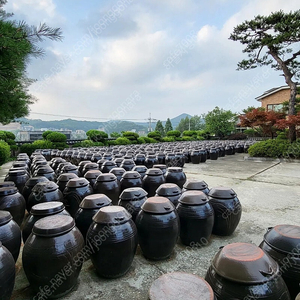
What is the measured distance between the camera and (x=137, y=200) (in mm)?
3205

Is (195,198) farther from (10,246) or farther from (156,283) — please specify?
(10,246)

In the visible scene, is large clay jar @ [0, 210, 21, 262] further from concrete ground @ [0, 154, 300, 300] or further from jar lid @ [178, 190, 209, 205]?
jar lid @ [178, 190, 209, 205]

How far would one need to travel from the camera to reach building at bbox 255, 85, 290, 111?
25969 millimetres

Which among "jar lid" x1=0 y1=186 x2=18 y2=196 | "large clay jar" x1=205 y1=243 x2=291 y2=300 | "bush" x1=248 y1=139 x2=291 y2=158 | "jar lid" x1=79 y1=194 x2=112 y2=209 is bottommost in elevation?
"bush" x1=248 y1=139 x2=291 y2=158

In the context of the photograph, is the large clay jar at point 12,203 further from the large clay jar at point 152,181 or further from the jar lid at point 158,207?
the large clay jar at point 152,181

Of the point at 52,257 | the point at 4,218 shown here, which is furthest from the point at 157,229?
the point at 4,218

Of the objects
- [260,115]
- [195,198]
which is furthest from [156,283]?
[260,115]

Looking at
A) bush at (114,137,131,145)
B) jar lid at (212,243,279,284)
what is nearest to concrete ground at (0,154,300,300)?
jar lid at (212,243,279,284)

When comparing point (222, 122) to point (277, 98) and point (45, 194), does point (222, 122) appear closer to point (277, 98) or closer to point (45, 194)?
point (277, 98)

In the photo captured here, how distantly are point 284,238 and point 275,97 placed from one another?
29235 mm

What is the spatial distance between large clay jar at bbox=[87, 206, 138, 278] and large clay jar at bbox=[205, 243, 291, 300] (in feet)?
3.19

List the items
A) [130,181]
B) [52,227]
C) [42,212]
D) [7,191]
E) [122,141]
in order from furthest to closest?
1. [122,141]
2. [130,181]
3. [7,191]
4. [42,212]
5. [52,227]

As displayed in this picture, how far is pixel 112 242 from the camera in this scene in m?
2.32

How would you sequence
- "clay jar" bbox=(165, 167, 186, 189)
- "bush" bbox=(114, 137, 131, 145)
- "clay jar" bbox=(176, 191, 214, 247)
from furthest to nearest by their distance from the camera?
"bush" bbox=(114, 137, 131, 145) < "clay jar" bbox=(165, 167, 186, 189) < "clay jar" bbox=(176, 191, 214, 247)
